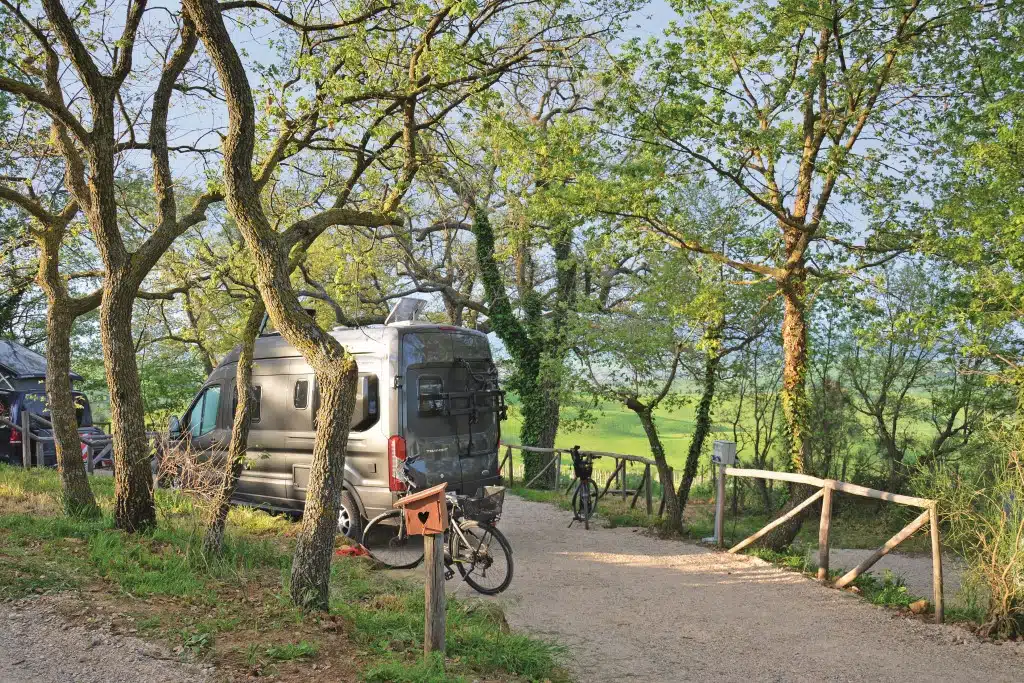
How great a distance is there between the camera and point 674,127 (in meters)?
A: 11.1

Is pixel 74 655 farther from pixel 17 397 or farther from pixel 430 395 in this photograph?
pixel 17 397

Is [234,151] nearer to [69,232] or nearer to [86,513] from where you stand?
[86,513]

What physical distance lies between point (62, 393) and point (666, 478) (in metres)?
8.44

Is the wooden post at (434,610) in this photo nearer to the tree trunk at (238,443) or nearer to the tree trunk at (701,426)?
the tree trunk at (238,443)

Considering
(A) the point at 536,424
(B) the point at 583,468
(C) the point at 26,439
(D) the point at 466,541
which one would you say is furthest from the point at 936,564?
(C) the point at 26,439

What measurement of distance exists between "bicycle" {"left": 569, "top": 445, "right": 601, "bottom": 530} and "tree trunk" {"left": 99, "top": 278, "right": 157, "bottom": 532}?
631 centimetres

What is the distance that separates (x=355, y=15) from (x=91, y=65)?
2.88 m

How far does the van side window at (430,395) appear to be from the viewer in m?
8.89

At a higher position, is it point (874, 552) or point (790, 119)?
point (790, 119)

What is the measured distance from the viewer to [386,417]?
870cm

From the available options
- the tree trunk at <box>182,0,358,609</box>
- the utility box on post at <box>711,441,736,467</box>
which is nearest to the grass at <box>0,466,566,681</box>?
the tree trunk at <box>182,0,358,609</box>

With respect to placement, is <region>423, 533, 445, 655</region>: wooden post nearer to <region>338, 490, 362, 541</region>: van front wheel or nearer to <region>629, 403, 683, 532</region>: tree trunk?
<region>338, 490, 362, 541</region>: van front wheel

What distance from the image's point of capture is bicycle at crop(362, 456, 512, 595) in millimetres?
7496

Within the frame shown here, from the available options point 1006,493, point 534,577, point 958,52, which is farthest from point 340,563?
point 958,52
